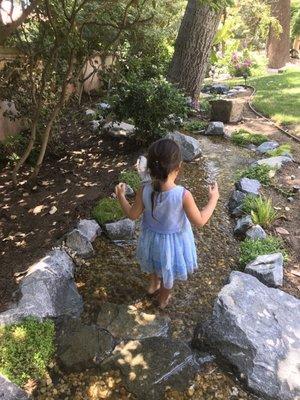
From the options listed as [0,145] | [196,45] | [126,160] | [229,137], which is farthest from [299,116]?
[0,145]

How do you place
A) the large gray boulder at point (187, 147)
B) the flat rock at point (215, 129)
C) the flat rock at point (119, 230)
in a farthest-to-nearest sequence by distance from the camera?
the flat rock at point (215, 129) → the large gray boulder at point (187, 147) → the flat rock at point (119, 230)

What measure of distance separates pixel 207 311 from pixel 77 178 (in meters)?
2.94

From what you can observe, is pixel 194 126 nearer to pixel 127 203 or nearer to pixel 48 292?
pixel 127 203

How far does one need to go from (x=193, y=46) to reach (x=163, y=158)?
254 inches

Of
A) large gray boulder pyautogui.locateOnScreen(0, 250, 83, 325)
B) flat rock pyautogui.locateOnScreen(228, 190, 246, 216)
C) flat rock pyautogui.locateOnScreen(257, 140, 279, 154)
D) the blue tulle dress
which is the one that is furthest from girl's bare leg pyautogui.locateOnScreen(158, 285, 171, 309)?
flat rock pyautogui.locateOnScreen(257, 140, 279, 154)

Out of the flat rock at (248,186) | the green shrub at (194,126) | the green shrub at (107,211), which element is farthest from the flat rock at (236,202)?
the green shrub at (194,126)

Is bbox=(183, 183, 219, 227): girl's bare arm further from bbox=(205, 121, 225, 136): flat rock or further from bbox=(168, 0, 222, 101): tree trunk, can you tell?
bbox=(168, 0, 222, 101): tree trunk

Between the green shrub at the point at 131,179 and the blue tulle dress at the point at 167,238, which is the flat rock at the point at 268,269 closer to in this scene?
the blue tulle dress at the point at 167,238

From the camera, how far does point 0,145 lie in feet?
20.0

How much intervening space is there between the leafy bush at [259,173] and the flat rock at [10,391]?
4297 mm

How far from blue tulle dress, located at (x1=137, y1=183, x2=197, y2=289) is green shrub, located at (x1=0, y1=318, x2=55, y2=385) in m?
0.97

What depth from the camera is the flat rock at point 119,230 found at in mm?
4273

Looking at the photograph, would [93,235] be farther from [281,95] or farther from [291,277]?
[281,95]

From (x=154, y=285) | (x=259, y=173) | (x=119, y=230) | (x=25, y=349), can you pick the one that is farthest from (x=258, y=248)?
A: (x=25, y=349)
